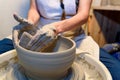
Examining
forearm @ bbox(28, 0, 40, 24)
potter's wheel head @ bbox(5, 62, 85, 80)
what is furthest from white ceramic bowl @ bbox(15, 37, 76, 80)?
forearm @ bbox(28, 0, 40, 24)

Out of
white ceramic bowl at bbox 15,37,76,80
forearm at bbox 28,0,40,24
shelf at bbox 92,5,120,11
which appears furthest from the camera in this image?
shelf at bbox 92,5,120,11

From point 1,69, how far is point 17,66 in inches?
3.8

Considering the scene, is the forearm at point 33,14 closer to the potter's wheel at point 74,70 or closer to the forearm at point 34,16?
A: the forearm at point 34,16

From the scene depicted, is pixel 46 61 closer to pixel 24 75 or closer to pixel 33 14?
pixel 24 75

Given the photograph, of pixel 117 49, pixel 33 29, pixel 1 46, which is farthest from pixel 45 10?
pixel 117 49

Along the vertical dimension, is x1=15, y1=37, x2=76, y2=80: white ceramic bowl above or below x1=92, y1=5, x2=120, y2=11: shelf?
above

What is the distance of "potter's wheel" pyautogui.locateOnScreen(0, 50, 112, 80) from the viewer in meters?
0.91

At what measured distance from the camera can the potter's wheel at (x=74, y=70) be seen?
0.91 metres

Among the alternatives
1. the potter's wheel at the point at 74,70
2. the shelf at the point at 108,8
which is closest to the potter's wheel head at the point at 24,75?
the potter's wheel at the point at 74,70

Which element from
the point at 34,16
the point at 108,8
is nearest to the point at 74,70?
the point at 34,16

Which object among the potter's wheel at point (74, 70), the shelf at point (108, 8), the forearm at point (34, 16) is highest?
the forearm at point (34, 16)

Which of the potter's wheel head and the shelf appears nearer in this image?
the potter's wheel head

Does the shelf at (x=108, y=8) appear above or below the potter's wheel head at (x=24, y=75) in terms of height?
below

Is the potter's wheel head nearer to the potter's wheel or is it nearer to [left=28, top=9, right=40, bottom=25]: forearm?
the potter's wheel
